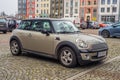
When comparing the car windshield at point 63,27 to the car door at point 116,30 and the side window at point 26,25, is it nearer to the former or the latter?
the side window at point 26,25

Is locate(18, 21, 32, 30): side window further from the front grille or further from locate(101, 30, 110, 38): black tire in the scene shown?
locate(101, 30, 110, 38): black tire

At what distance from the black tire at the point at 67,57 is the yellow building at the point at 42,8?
4000 inches

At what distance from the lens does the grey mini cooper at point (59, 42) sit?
7.36m

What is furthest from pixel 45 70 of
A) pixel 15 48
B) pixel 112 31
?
pixel 112 31

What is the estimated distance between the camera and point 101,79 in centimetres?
625

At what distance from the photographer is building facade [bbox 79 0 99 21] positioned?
84.1 meters

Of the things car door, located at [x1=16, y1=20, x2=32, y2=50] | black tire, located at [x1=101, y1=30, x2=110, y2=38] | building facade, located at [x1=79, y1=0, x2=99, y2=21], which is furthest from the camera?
building facade, located at [x1=79, y1=0, x2=99, y2=21]

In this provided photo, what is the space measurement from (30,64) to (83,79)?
235 centimetres

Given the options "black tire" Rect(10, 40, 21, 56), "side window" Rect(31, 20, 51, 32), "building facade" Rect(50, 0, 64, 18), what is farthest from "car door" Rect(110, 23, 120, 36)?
"building facade" Rect(50, 0, 64, 18)

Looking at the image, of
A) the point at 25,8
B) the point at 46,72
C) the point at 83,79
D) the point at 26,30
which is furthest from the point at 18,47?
the point at 25,8

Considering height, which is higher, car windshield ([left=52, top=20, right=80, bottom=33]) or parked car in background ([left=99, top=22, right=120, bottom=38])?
car windshield ([left=52, top=20, right=80, bottom=33])

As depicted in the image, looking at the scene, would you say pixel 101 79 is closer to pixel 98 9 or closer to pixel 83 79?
pixel 83 79

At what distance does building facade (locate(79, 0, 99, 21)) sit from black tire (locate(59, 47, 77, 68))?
75.6 m

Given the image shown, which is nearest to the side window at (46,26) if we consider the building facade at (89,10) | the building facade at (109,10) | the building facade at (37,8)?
the building facade at (109,10)
